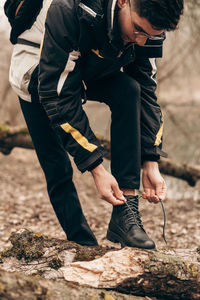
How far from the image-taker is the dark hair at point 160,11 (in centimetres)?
158

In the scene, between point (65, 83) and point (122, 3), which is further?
point (65, 83)

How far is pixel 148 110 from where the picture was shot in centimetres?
229

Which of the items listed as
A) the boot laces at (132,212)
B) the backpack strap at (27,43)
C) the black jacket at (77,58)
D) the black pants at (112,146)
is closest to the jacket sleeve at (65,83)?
the black jacket at (77,58)

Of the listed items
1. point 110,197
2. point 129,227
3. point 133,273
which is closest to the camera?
point 133,273

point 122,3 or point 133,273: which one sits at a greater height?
point 122,3

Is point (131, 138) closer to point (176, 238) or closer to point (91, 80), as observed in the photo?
point (91, 80)

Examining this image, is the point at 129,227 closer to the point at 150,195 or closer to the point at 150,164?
the point at 150,195

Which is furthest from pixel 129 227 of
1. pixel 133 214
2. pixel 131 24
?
pixel 131 24

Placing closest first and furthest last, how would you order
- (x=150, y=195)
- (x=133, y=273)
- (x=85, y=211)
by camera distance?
(x=133, y=273)
(x=150, y=195)
(x=85, y=211)

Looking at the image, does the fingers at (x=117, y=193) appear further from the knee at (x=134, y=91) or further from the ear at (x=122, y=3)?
the ear at (x=122, y=3)

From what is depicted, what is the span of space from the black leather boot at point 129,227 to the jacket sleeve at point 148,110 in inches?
12.6

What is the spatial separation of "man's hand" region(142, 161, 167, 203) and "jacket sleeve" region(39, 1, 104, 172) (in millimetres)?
477

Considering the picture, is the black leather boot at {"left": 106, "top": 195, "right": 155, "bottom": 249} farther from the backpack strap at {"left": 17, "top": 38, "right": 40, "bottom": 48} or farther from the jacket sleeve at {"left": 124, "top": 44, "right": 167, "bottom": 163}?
the backpack strap at {"left": 17, "top": 38, "right": 40, "bottom": 48}

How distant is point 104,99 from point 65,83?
449 mm
